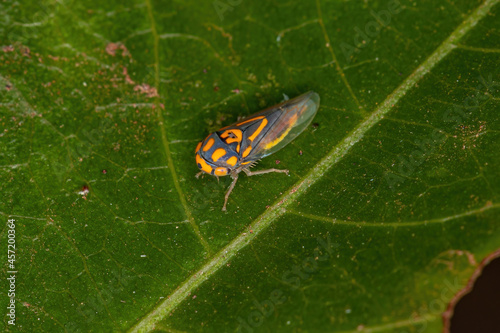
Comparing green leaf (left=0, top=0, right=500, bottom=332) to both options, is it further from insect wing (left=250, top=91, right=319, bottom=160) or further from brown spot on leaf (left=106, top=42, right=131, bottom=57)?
insect wing (left=250, top=91, right=319, bottom=160)

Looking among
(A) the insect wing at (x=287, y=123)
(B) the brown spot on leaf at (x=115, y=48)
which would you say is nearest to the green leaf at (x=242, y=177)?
(B) the brown spot on leaf at (x=115, y=48)

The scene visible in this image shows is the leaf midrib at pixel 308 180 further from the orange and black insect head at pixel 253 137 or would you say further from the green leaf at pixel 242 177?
the orange and black insect head at pixel 253 137

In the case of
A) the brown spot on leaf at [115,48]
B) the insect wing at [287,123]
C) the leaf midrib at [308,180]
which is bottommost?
the leaf midrib at [308,180]

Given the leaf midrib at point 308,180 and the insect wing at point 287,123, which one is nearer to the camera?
the leaf midrib at point 308,180

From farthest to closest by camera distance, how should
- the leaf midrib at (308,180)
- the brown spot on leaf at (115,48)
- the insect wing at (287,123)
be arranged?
the brown spot on leaf at (115,48) → the insect wing at (287,123) → the leaf midrib at (308,180)

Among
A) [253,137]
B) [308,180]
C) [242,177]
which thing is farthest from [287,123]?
[242,177]

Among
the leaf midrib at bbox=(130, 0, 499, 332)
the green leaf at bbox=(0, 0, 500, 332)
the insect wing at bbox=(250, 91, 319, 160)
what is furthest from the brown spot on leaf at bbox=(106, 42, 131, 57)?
the leaf midrib at bbox=(130, 0, 499, 332)
